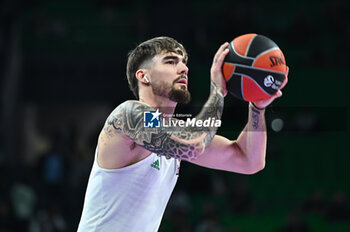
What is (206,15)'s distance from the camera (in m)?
14.7

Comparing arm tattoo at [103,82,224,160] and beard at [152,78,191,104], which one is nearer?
arm tattoo at [103,82,224,160]

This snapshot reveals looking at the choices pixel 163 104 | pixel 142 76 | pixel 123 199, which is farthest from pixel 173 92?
pixel 123 199

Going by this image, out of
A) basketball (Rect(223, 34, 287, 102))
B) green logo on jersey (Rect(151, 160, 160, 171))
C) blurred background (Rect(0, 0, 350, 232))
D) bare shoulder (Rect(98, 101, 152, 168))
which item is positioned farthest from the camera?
blurred background (Rect(0, 0, 350, 232))

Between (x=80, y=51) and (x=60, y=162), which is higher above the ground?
(x=80, y=51)

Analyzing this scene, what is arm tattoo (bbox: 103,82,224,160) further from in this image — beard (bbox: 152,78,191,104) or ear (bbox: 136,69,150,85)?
ear (bbox: 136,69,150,85)

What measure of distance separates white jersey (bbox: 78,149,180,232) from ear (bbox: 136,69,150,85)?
1.82 feet

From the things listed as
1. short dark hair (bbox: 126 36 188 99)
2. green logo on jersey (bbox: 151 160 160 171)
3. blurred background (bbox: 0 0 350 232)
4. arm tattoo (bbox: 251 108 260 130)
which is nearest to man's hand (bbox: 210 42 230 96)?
short dark hair (bbox: 126 36 188 99)

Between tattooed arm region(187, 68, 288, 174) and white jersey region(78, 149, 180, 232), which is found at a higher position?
tattooed arm region(187, 68, 288, 174)

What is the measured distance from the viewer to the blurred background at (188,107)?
1006 cm

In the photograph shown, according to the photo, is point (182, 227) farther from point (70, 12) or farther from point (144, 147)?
point (70, 12)

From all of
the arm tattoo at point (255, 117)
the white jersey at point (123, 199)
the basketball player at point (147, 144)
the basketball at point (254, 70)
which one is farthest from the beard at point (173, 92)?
the arm tattoo at point (255, 117)

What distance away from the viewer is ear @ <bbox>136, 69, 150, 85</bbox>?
3.86 metres

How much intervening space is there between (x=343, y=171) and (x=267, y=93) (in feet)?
26.7

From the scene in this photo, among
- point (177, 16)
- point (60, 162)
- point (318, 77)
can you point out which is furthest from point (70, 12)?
point (318, 77)
